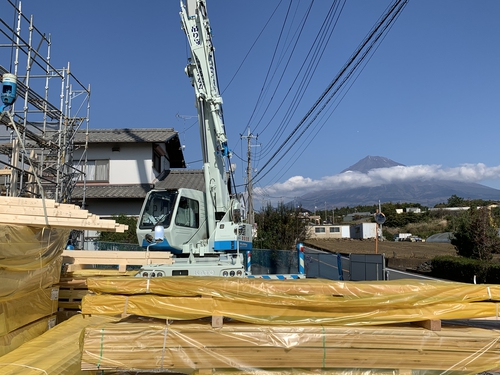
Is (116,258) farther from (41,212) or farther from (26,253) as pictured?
(41,212)

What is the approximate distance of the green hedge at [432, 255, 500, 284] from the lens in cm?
1667

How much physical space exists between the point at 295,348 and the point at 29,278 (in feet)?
14.1

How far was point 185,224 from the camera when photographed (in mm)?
9336

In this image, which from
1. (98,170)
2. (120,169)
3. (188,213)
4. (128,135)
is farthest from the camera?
(128,135)

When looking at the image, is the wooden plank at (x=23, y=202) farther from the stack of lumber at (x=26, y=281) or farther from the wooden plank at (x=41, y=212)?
the stack of lumber at (x=26, y=281)

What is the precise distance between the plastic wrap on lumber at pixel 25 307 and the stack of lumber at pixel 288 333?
213 centimetres

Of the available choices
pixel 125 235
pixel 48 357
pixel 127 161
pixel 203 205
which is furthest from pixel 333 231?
pixel 48 357

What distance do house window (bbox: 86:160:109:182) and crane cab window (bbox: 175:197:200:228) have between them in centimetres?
1343

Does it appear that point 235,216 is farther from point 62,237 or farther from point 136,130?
point 136,130

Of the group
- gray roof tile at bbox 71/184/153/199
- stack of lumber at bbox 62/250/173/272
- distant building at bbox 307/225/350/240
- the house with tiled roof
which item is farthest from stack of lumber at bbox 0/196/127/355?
distant building at bbox 307/225/350/240

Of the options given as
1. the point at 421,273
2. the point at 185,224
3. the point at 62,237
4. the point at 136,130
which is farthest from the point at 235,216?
the point at 421,273

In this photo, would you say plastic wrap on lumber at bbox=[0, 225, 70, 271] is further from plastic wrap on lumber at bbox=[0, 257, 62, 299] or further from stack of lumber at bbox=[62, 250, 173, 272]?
stack of lumber at bbox=[62, 250, 173, 272]

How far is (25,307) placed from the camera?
19.7 ft

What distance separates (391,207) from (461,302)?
280 feet
